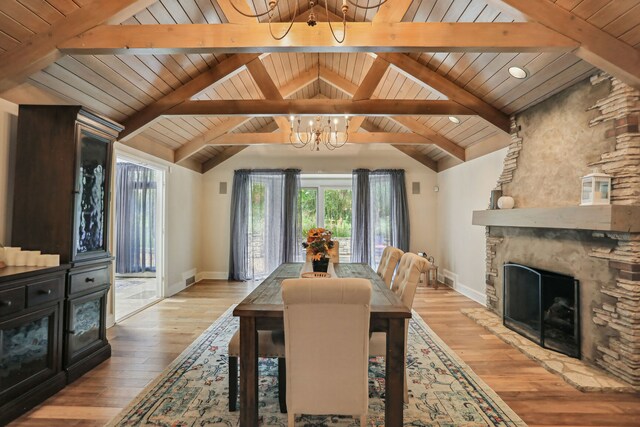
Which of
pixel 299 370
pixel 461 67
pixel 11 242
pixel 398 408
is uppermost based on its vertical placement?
pixel 461 67

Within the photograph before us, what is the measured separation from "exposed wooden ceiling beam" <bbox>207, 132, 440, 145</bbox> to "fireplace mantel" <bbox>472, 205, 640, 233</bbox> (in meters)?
1.95

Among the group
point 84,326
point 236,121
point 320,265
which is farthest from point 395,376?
point 236,121

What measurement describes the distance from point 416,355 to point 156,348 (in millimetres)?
2441

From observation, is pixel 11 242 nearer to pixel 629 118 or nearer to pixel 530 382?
pixel 530 382

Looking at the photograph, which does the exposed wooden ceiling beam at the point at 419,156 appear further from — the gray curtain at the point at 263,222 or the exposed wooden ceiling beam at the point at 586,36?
the exposed wooden ceiling beam at the point at 586,36

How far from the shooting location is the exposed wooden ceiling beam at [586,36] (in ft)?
7.27

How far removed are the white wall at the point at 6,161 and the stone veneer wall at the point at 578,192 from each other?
15.1 feet

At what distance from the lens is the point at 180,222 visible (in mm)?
5535

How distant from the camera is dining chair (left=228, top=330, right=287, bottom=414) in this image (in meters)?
2.02

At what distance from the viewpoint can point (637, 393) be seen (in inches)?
91.4

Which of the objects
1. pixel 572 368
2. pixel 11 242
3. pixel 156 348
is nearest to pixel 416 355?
pixel 572 368

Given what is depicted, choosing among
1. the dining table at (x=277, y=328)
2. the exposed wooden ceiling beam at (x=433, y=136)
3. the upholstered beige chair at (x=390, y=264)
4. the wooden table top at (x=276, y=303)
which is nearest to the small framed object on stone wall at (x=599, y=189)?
the upholstered beige chair at (x=390, y=264)

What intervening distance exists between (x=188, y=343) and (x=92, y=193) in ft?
5.43

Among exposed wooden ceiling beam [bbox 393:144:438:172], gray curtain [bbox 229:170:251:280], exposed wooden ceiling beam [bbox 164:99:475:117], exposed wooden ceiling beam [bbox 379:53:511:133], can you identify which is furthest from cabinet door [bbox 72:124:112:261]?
exposed wooden ceiling beam [bbox 393:144:438:172]
